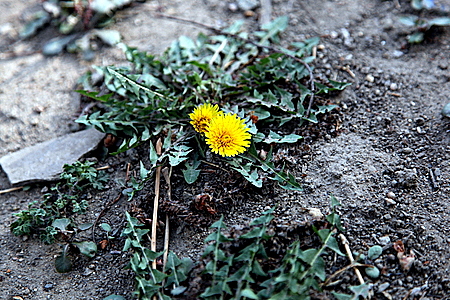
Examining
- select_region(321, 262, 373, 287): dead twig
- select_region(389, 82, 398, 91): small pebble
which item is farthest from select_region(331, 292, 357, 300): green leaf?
select_region(389, 82, 398, 91): small pebble

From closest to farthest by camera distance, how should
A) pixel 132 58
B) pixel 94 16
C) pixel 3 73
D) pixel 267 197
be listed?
pixel 267 197
pixel 132 58
pixel 3 73
pixel 94 16

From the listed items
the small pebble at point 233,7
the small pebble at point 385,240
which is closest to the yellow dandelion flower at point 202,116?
the small pebble at point 385,240

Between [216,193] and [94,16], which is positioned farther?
[94,16]

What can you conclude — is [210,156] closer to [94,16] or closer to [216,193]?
[216,193]

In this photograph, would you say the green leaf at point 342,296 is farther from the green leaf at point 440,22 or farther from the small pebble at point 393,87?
the green leaf at point 440,22

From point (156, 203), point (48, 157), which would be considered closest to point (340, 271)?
point (156, 203)

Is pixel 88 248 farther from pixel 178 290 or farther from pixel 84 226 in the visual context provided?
pixel 178 290

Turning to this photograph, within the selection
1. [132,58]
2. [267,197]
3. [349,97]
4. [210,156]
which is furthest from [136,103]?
[349,97]
